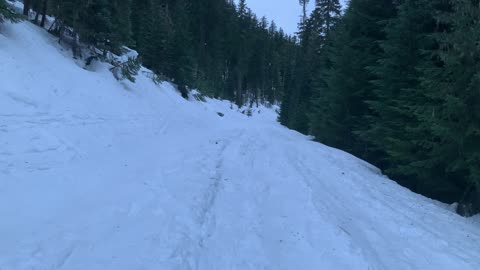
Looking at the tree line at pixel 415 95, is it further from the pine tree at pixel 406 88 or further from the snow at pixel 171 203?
the snow at pixel 171 203

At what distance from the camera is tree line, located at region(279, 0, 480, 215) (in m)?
9.47

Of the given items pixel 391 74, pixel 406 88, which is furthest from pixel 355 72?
pixel 406 88

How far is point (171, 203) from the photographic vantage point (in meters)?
6.38

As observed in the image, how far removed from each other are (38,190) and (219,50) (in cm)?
5329

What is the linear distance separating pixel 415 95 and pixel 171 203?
9488 mm

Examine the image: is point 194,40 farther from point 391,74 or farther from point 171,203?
point 171,203

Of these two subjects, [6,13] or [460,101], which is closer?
[460,101]

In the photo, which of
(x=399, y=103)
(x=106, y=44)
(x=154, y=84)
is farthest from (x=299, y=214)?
(x=154, y=84)

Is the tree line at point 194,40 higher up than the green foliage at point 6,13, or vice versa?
the tree line at point 194,40

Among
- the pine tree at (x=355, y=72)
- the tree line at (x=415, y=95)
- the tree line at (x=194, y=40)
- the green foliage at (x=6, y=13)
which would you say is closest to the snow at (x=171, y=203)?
the green foliage at (x=6, y=13)

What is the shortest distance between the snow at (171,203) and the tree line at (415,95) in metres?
1.54

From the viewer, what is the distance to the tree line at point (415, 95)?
31.1 feet

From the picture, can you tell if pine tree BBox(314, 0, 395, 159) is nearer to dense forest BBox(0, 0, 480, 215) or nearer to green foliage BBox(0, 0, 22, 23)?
dense forest BBox(0, 0, 480, 215)

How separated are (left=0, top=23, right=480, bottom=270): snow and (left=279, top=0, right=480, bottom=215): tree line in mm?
1540
